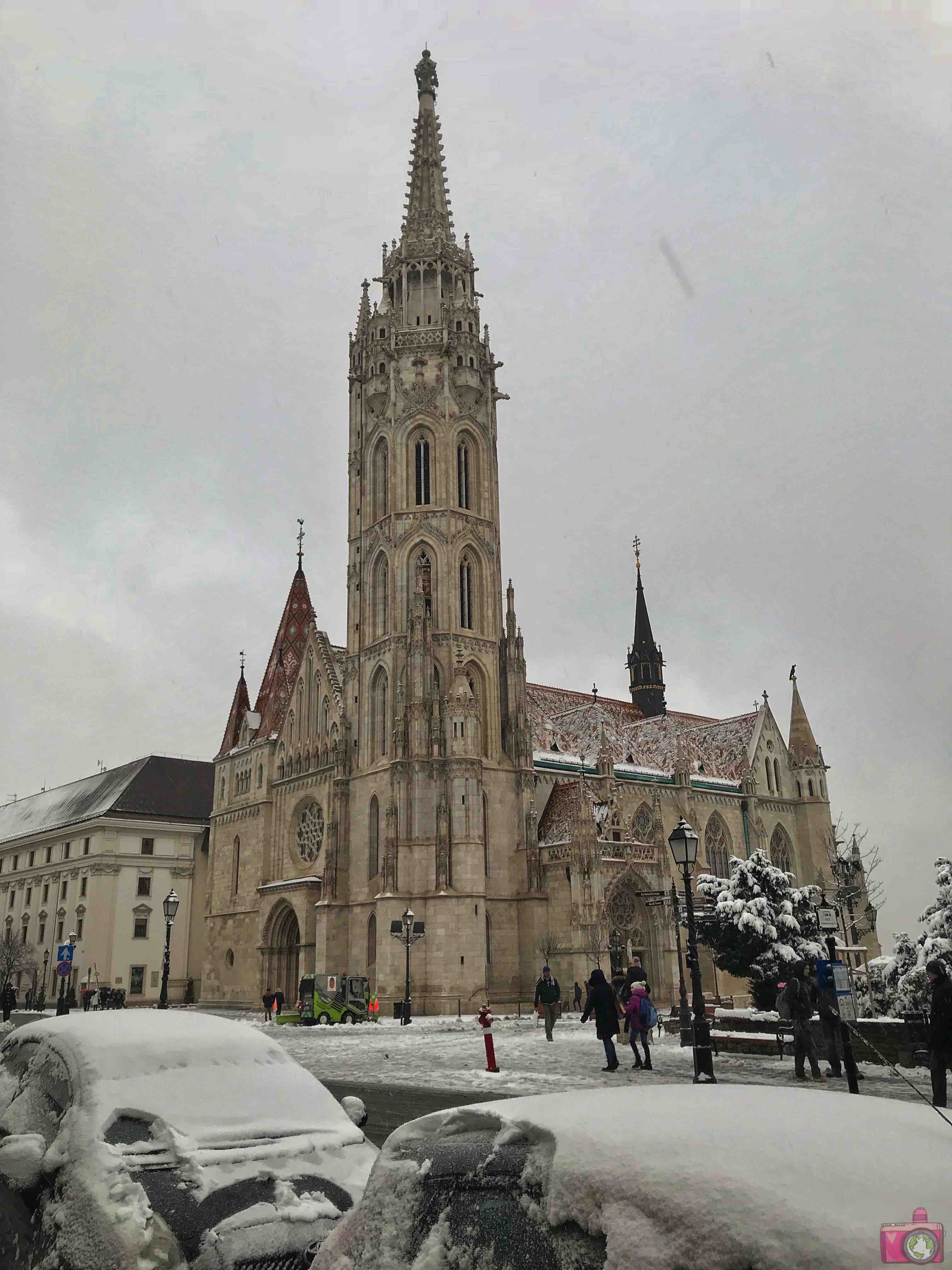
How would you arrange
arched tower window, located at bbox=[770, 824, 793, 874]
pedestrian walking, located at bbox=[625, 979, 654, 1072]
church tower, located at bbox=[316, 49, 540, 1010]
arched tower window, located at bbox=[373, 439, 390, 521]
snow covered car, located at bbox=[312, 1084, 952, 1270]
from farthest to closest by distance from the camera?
arched tower window, located at bbox=[770, 824, 793, 874]
arched tower window, located at bbox=[373, 439, 390, 521]
church tower, located at bbox=[316, 49, 540, 1010]
pedestrian walking, located at bbox=[625, 979, 654, 1072]
snow covered car, located at bbox=[312, 1084, 952, 1270]

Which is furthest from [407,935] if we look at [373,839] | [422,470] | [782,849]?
[782,849]

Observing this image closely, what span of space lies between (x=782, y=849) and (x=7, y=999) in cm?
4123

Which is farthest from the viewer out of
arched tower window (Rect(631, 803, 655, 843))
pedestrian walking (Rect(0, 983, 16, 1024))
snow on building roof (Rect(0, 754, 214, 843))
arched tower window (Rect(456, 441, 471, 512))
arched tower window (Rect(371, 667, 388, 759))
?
snow on building roof (Rect(0, 754, 214, 843))

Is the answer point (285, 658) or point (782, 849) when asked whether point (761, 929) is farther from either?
point (285, 658)

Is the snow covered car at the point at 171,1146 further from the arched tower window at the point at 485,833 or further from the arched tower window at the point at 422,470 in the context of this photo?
the arched tower window at the point at 422,470

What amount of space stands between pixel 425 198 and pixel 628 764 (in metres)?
33.6

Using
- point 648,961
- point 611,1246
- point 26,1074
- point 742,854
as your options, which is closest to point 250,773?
point 648,961

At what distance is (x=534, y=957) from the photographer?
141 ft

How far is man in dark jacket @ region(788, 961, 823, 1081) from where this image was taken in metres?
15.0

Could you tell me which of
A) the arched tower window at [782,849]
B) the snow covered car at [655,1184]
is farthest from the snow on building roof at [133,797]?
the snow covered car at [655,1184]

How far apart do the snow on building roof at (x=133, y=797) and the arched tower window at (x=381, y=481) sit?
2915cm

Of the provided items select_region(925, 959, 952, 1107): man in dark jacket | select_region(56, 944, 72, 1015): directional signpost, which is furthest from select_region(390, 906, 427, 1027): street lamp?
select_region(925, 959, 952, 1107): man in dark jacket

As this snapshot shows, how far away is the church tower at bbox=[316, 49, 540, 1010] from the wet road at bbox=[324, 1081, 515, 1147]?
25069 millimetres

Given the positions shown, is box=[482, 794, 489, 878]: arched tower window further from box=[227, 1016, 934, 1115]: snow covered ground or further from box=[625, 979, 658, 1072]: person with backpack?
box=[625, 979, 658, 1072]: person with backpack
